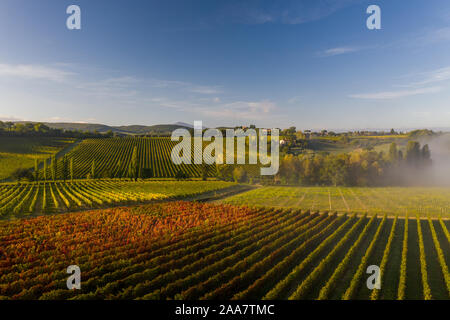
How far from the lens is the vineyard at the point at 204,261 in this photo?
14.5 meters

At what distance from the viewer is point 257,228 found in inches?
1102

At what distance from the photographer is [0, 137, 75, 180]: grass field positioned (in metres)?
87.5

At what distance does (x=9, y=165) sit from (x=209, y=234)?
97.4m

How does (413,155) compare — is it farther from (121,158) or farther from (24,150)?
(24,150)

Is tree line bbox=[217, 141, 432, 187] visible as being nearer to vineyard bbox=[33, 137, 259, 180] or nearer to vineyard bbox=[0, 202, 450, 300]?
vineyard bbox=[33, 137, 259, 180]

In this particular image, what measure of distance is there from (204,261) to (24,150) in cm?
12584

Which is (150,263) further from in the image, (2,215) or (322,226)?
(2,215)

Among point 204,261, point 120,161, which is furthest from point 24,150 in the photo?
point 204,261

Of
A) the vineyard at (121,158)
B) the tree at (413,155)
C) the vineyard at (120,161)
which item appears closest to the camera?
the vineyard at (120,161)

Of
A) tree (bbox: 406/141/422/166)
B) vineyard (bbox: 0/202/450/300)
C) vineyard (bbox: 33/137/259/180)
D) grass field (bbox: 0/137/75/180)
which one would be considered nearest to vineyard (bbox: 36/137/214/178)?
vineyard (bbox: 33/137/259/180)

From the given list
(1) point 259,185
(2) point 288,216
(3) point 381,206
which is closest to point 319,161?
(1) point 259,185

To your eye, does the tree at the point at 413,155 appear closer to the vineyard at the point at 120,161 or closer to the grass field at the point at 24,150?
the vineyard at the point at 120,161

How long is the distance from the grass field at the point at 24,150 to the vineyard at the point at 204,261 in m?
75.6

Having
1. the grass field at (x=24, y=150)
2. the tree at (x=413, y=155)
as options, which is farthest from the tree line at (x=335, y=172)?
the grass field at (x=24, y=150)
